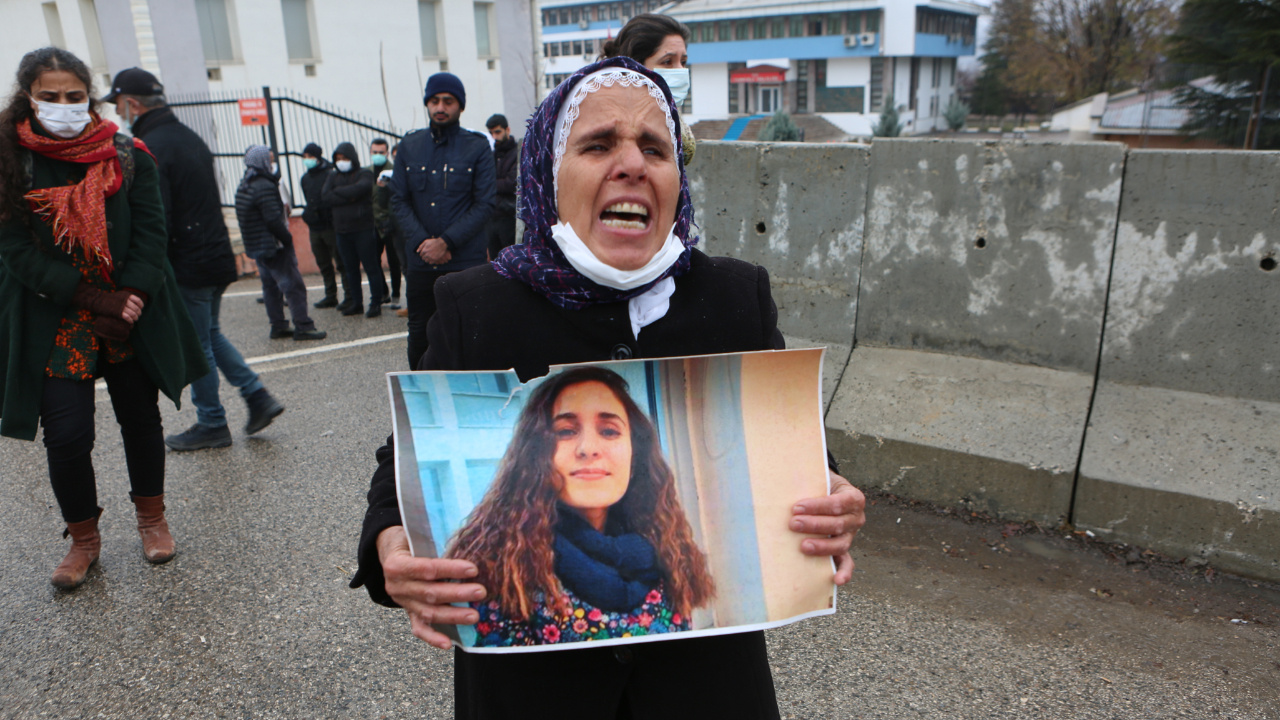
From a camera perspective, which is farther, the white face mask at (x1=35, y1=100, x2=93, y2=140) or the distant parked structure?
the distant parked structure

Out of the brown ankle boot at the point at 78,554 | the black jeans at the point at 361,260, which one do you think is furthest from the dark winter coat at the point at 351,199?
the brown ankle boot at the point at 78,554

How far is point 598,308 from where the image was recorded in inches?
59.2

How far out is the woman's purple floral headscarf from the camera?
1.49 m

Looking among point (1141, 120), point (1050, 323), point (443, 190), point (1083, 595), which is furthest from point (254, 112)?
point (1141, 120)

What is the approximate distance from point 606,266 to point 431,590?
1.89 ft

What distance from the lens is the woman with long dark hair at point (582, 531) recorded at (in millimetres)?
1229

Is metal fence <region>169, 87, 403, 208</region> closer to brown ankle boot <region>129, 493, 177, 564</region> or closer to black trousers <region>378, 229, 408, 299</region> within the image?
black trousers <region>378, 229, 408, 299</region>

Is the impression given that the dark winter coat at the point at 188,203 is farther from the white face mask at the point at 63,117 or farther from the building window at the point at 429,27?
the building window at the point at 429,27

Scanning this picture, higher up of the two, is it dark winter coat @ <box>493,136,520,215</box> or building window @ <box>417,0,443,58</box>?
building window @ <box>417,0,443,58</box>

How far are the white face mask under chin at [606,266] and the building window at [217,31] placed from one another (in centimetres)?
2543

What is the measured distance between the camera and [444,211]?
5820 millimetres

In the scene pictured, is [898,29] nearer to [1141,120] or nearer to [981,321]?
[1141,120]

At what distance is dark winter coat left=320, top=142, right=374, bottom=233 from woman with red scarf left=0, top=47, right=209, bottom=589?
5.18 meters

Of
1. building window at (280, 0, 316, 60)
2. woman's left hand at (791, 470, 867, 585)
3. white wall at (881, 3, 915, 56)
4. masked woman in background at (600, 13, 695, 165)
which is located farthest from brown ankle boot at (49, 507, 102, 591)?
white wall at (881, 3, 915, 56)
